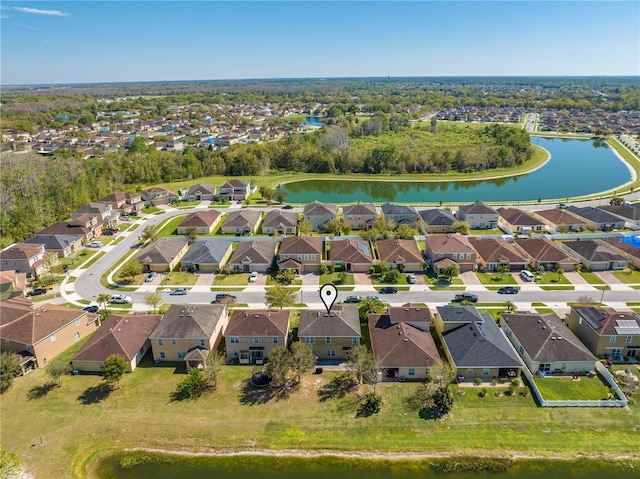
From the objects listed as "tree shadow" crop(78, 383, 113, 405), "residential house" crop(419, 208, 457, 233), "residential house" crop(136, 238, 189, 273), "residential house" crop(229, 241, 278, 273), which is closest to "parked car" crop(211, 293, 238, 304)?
"residential house" crop(229, 241, 278, 273)

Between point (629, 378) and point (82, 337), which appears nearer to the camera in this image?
point (629, 378)

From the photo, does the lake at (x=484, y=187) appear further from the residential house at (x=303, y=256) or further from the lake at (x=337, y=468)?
the lake at (x=337, y=468)

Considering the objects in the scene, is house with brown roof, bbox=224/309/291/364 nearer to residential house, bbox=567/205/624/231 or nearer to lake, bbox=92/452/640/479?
lake, bbox=92/452/640/479

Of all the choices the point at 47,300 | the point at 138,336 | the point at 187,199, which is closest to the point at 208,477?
the point at 138,336

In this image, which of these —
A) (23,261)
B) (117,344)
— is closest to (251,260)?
(117,344)

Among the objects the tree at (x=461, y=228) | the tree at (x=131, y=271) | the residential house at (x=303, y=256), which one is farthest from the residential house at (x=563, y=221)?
the tree at (x=131, y=271)

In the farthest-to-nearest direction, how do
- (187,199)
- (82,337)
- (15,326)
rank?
(187,199) → (82,337) → (15,326)

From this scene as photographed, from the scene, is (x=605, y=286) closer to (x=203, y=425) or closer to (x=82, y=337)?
(x=203, y=425)
